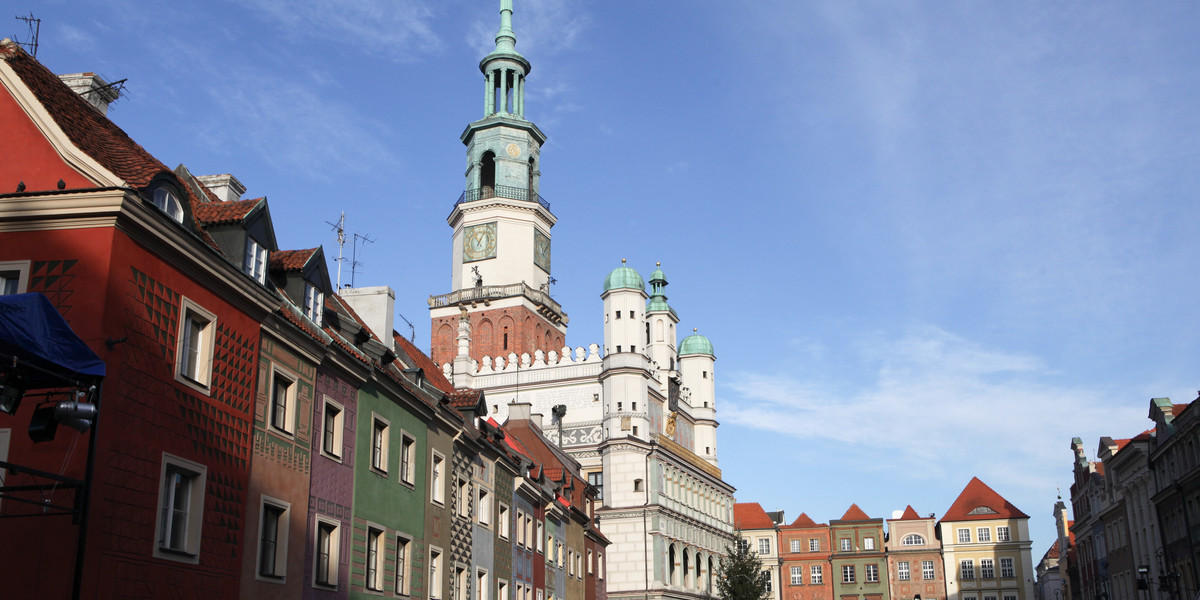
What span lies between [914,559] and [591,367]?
4275cm

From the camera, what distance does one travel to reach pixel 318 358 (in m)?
23.4

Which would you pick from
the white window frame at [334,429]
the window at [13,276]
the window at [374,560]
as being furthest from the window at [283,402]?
the window at [13,276]

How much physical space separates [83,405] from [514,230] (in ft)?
226

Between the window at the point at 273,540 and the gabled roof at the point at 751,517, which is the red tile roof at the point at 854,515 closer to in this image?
the gabled roof at the point at 751,517

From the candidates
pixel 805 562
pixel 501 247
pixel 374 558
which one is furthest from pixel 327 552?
pixel 805 562

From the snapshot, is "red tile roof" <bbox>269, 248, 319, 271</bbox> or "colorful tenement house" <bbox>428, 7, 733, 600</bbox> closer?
"red tile roof" <bbox>269, 248, 319, 271</bbox>

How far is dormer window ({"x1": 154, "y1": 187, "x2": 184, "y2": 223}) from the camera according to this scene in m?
18.6

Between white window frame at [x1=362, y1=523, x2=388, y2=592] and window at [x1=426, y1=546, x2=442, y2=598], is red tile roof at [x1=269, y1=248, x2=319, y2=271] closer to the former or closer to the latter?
white window frame at [x1=362, y1=523, x2=388, y2=592]

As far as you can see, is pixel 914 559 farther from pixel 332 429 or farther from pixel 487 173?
pixel 332 429

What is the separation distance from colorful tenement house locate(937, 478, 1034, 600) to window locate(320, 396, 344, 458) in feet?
280

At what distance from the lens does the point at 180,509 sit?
18156mm

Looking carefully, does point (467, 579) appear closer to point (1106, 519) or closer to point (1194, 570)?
point (1194, 570)

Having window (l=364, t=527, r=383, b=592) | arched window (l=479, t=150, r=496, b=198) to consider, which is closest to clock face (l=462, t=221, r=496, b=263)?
arched window (l=479, t=150, r=496, b=198)

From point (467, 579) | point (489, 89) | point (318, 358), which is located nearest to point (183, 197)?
point (318, 358)
